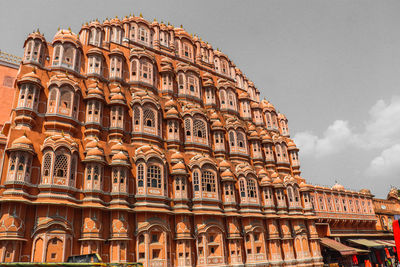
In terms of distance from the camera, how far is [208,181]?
99.2 ft

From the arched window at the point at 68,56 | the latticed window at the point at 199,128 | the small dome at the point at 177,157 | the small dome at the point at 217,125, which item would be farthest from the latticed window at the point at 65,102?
the small dome at the point at 217,125

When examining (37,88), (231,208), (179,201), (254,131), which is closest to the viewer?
(37,88)

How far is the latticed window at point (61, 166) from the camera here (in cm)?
2280

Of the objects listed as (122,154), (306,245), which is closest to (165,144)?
(122,154)

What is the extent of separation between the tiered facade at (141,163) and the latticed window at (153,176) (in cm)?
9

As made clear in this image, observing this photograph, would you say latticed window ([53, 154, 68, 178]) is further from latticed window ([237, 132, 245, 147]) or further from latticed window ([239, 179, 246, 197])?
latticed window ([237, 132, 245, 147])

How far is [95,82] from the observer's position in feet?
94.7

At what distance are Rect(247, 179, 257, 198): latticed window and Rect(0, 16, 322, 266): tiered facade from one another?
121mm

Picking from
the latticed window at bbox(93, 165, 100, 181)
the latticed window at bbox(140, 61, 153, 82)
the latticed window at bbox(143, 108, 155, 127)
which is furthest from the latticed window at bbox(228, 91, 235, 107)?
the latticed window at bbox(93, 165, 100, 181)

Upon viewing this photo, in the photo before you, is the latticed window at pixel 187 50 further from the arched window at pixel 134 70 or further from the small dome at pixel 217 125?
the small dome at pixel 217 125

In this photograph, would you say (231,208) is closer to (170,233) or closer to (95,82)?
(170,233)

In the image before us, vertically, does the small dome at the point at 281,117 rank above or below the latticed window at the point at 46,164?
above

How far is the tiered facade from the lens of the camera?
71.8 ft

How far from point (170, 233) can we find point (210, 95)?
18.6 metres
